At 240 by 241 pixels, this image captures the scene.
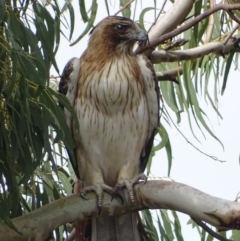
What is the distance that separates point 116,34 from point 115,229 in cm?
87

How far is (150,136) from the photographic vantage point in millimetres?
4109

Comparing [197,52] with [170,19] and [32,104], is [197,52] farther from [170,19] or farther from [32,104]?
[32,104]

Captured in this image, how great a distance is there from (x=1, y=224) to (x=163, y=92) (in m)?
1.69

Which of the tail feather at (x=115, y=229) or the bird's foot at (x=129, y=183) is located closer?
the bird's foot at (x=129, y=183)

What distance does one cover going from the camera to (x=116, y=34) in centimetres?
414

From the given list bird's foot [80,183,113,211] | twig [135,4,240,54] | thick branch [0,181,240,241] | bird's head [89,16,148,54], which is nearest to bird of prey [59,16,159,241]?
bird's head [89,16,148,54]

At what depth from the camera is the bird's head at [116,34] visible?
4.07 metres

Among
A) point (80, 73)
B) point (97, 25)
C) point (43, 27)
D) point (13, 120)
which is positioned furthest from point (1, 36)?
point (97, 25)

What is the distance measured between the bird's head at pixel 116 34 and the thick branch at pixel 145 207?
865mm

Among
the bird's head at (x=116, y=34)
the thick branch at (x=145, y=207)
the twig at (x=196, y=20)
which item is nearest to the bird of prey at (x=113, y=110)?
the bird's head at (x=116, y=34)

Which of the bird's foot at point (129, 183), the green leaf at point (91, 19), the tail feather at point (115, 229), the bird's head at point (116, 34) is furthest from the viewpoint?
the bird's head at point (116, 34)

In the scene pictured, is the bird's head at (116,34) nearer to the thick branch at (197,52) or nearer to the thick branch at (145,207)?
the thick branch at (197,52)

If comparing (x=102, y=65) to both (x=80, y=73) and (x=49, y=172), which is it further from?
(x=49, y=172)

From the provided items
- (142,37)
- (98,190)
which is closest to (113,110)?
(142,37)
